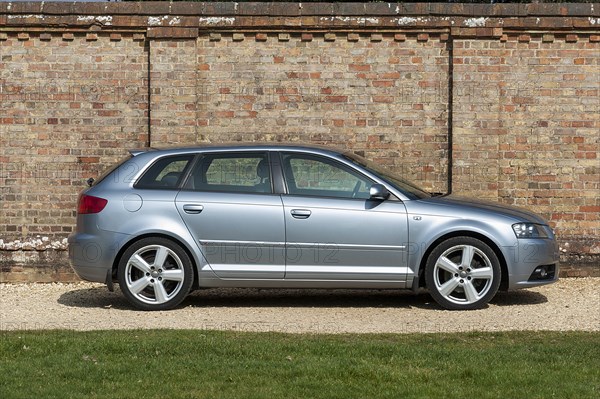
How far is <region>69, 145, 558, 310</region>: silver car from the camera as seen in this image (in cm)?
1092

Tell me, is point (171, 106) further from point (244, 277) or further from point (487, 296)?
point (487, 296)

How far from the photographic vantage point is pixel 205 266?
432 inches

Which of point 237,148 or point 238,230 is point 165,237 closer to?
point 238,230

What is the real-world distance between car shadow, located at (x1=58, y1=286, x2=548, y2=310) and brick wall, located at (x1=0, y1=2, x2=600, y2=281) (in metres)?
1.61

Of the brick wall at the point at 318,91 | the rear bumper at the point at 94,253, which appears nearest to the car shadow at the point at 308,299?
the rear bumper at the point at 94,253

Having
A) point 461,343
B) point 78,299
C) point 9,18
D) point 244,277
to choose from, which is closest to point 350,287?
point 244,277

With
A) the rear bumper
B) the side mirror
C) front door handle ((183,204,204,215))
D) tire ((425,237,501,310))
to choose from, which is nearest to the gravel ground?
tire ((425,237,501,310))

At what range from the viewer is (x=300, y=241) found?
10938mm

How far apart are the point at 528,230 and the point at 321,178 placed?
81.3 inches

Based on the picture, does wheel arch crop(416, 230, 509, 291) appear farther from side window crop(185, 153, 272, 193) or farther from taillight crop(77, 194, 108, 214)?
taillight crop(77, 194, 108, 214)

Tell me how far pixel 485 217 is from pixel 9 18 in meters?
6.17

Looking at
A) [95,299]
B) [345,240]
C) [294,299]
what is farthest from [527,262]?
[95,299]

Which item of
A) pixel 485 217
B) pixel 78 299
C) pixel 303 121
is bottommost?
pixel 78 299

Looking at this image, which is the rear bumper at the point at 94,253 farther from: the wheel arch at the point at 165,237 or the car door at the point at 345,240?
the car door at the point at 345,240
